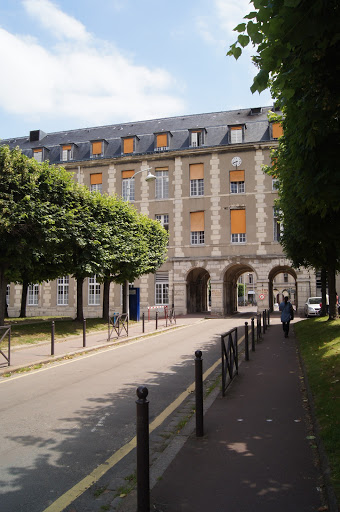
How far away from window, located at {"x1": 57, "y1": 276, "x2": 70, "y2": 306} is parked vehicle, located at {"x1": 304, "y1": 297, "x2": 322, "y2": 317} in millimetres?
20617

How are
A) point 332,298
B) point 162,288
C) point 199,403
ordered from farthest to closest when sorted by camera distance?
1. point 162,288
2. point 332,298
3. point 199,403

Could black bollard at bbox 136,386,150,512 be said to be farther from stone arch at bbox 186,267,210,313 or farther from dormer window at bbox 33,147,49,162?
dormer window at bbox 33,147,49,162

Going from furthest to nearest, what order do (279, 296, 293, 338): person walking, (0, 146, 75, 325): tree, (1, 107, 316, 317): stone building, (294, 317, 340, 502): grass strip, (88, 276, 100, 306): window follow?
(88, 276, 100, 306): window < (1, 107, 316, 317): stone building < (279, 296, 293, 338): person walking < (0, 146, 75, 325): tree < (294, 317, 340, 502): grass strip

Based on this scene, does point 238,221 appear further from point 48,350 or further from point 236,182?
point 48,350

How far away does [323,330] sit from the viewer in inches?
570

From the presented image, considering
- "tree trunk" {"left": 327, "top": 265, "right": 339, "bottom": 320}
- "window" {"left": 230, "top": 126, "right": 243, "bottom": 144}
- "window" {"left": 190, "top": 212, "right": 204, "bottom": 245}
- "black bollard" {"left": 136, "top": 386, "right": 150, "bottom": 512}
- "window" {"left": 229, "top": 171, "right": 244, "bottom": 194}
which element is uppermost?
"window" {"left": 230, "top": 126, "right": 243, "bottom": 144}

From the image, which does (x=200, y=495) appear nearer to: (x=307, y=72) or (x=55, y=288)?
(x=307, y=72)

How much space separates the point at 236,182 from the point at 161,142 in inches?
304

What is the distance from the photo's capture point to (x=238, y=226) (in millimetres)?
Result: 34750

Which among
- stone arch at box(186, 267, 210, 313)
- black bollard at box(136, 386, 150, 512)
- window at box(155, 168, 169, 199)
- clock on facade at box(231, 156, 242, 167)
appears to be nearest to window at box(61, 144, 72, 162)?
window at box(155, 168, 169, 199)

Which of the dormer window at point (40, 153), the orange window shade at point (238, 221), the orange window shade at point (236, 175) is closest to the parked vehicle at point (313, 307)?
→ the orange window shade at point (238, 221)

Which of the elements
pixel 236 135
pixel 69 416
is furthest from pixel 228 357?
pixel 236 135

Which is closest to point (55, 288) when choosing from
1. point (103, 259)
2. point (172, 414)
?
point (103, 259)

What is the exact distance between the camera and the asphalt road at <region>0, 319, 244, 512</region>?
13.4 ft
